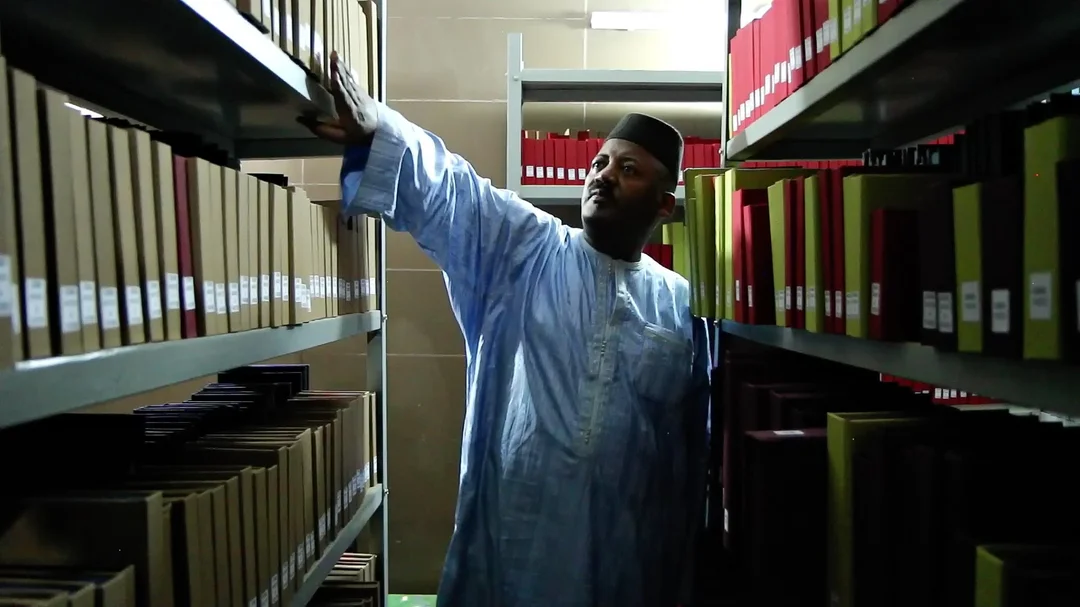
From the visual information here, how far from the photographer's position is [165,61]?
125cm

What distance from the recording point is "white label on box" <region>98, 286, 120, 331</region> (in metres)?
0.81

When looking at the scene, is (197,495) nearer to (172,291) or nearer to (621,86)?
(172,291)

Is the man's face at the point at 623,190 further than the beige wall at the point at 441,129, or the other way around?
the beige wall at the point at 441,129

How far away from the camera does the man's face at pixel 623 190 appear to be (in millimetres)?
1939

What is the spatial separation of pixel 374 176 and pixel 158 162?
548mm

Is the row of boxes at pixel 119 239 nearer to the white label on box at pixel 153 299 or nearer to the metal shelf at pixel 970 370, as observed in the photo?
the white label on box at pixel 153 299

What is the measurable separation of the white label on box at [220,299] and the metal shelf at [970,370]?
930mm

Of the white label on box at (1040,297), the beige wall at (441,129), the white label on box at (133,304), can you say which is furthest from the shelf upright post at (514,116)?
the white label on box at (1040,297)

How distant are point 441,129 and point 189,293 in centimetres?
242

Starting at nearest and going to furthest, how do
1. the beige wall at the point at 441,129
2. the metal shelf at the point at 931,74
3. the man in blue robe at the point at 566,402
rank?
the metal shelf at the point at 931,74, the man in blue robe at the point at 566,402, the beige wall at the point at 441,129

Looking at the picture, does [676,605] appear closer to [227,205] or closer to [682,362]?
[682,362]

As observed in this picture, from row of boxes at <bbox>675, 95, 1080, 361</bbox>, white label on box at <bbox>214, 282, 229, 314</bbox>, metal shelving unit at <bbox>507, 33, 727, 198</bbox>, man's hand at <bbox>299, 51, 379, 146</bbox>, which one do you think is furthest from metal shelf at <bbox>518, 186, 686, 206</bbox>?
white label on box at <bbox>214, 282, 229, 314</bbox>

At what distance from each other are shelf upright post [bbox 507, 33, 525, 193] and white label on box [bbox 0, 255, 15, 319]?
2249 millimetres

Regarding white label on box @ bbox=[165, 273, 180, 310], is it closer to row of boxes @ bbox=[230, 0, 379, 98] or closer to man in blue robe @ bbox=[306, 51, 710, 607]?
row of boxes @ bbox=[230, 0, 379, 98]
